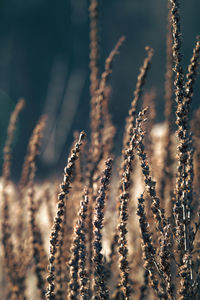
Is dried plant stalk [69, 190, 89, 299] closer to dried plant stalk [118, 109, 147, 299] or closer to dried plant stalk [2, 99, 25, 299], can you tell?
dried plant stalk [118, 109, 147, 299]

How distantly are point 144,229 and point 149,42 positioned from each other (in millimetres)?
2740

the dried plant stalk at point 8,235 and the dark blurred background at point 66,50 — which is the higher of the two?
the dark blurred background at point 66,50

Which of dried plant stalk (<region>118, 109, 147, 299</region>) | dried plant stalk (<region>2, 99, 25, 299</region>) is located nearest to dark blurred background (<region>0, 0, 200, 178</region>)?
dried plant stalk (<region>2, 99, 25, 299</region>)

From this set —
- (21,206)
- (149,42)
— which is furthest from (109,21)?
(21,206)

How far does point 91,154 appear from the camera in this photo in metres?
1.07

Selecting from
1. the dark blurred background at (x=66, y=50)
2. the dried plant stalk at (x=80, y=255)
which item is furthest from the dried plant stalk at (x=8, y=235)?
the dark blurred background at (x=66, y=50)

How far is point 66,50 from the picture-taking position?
318 centimetres

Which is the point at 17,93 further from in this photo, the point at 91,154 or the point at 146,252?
the point at 146,252

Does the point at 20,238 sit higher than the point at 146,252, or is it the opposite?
the point at 20,238

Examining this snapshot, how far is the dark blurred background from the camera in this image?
2.88 m

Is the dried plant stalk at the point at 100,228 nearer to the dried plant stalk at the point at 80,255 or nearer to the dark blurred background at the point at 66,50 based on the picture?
the dried plant stalk at the point at 80,255

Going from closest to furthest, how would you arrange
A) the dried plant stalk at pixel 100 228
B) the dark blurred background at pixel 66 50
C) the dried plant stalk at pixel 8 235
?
1. the dried plant stalk at pixel 100 228
2. the dried plant stalk at pixel 8 235
3. the dark blurred background at pixel 66 50

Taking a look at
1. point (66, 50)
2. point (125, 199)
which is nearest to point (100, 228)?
point (125, 199)

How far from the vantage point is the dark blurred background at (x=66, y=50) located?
288 cm
